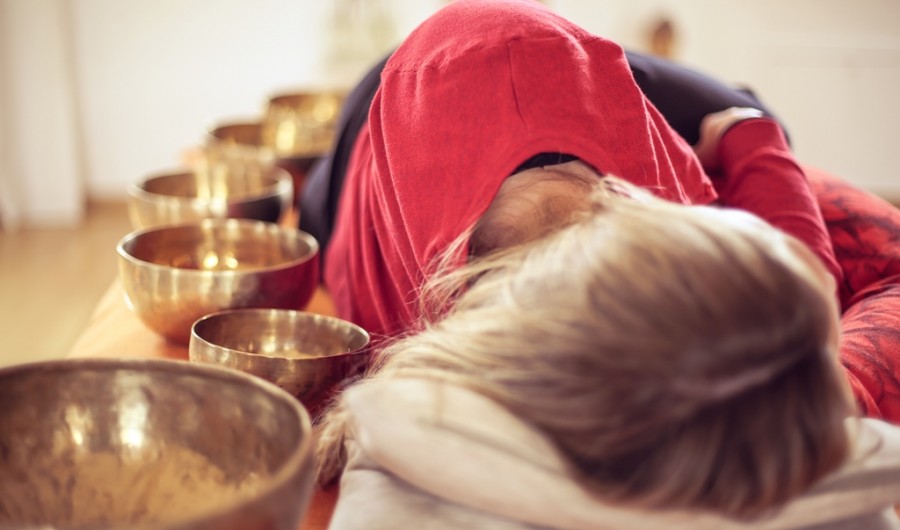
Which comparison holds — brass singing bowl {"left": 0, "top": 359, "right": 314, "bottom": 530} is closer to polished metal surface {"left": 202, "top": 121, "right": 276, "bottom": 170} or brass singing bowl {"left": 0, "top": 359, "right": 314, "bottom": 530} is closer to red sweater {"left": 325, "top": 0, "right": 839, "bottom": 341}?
red sweater {"left": 325, "top": 0, "right": 839, "bottom": 341}

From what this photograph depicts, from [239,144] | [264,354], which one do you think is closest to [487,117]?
[264,354]

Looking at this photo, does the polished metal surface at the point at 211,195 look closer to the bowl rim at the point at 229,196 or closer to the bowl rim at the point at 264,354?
the bowl rim at the point at 229,196

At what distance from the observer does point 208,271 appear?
838 mm

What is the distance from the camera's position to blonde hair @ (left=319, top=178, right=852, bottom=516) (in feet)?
1.52

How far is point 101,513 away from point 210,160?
35.6 inches

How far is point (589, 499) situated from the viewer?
0.49 meters

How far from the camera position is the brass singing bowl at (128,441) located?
0.54 meters

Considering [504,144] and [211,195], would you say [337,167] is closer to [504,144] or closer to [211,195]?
[211,195]

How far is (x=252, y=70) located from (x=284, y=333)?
285 cm

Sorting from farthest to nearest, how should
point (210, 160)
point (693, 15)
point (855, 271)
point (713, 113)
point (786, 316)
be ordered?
point (693, 15) < point (210, 160) < point (713, 113) < point (855, 271) < point (786, 316)

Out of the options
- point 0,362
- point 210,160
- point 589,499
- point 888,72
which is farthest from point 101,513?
point 888,72

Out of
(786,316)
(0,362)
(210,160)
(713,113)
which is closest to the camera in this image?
→ (786,316)

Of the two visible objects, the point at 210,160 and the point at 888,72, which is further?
the point at 888,72

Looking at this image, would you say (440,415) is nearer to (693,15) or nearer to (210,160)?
(210,160)
